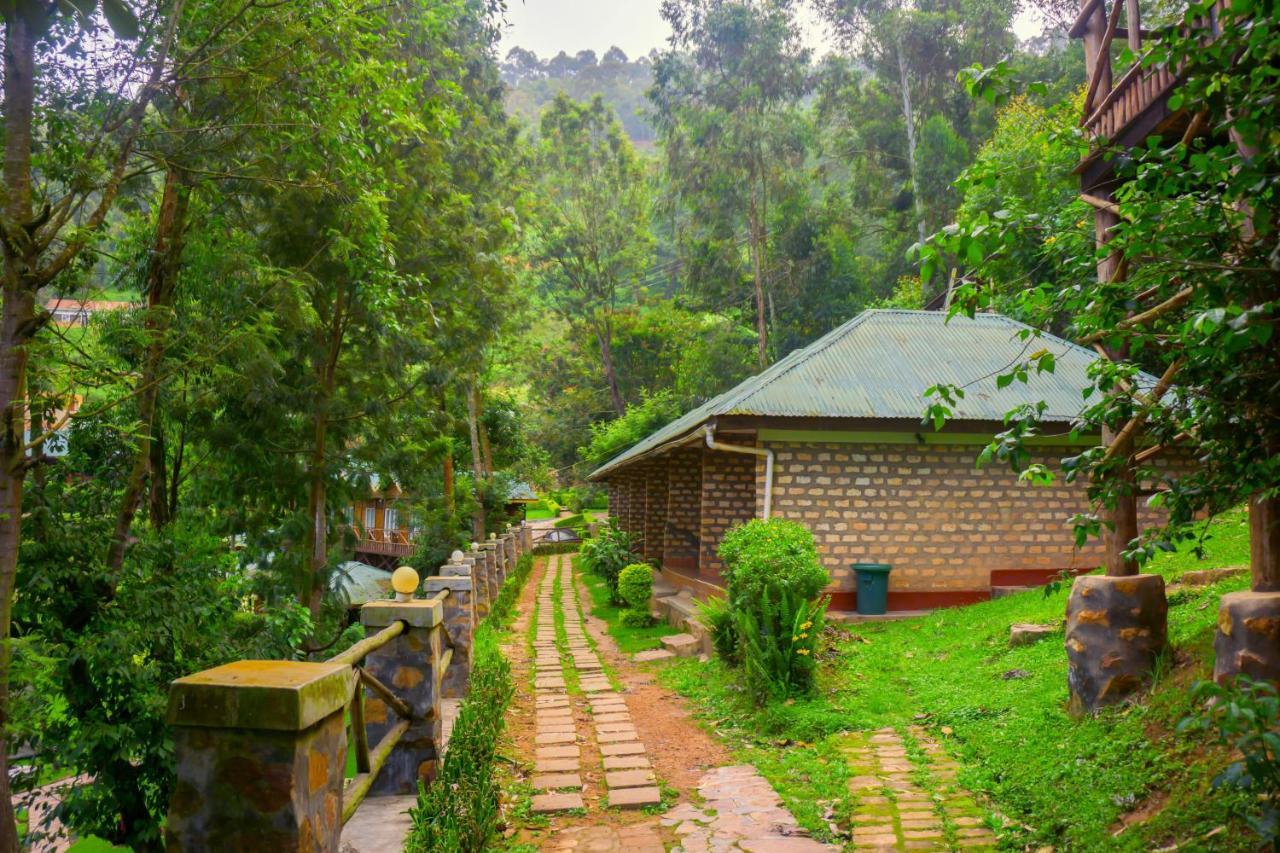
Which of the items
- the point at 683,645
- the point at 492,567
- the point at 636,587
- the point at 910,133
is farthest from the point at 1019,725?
the point at 910,133

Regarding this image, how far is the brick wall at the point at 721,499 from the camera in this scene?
46.8ft

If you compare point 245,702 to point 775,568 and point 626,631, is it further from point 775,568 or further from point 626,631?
point 626,631

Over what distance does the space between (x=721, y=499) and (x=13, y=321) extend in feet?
37.2

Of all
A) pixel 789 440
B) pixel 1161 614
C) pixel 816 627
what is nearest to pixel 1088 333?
pixel 1161 614

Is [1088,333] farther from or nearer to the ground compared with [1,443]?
farther from the ground

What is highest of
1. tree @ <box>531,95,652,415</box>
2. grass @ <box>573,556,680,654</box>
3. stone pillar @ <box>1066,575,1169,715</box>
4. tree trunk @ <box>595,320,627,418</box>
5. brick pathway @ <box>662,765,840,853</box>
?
tree @ <box>531,95,652,415</box>

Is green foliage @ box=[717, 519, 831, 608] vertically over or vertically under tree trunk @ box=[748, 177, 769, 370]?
under

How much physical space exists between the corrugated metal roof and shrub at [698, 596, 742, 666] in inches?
104

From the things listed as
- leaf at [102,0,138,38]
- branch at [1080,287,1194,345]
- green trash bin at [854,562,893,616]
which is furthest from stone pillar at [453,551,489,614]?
branch at [1080,287,1194,345]

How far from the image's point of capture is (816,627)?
7.86 metres

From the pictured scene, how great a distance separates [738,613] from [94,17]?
6714 millimetres

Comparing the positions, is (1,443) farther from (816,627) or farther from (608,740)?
(816,627)

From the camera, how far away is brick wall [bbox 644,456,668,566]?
19406mm

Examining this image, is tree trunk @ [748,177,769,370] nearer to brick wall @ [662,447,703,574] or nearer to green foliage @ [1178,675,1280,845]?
brick wall @ [662,447,703,574]
